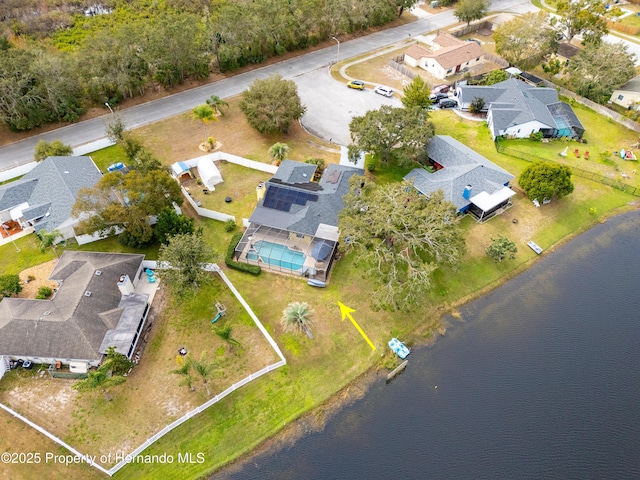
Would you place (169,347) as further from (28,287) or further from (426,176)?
(426,176)

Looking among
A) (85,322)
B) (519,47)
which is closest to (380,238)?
(85,322)

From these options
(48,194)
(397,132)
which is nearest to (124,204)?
(48,194)

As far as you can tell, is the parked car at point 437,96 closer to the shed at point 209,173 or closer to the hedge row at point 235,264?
the shed at point 209,173

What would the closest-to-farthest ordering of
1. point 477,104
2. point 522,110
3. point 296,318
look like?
point 296,318, point 522,110, point 477,104

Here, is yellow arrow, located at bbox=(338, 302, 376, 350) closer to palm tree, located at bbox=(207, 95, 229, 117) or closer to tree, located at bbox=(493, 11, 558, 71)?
palm tree, located at bbox=(207, 95, 229, 117)

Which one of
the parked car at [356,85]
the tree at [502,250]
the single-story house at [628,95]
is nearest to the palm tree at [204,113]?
the parked car at [356,85]

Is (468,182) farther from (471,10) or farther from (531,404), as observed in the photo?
(471,10)
